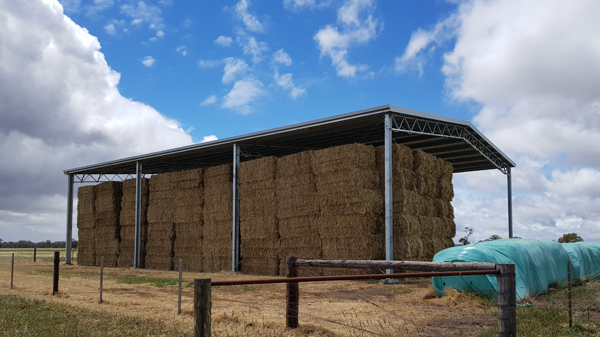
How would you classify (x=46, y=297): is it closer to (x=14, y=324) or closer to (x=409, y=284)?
(x=14, y=324)

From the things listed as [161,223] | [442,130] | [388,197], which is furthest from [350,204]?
[161,223]

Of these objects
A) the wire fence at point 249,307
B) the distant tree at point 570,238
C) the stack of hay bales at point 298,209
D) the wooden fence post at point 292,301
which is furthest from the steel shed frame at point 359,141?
the distant tree at point 570,238

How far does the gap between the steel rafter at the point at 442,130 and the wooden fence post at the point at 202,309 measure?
1223cm

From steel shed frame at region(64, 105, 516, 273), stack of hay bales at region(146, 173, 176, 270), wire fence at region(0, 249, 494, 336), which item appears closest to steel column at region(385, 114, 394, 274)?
steel shed frame at region(64, 105, 516, 273)

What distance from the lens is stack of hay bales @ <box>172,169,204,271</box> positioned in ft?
74.3

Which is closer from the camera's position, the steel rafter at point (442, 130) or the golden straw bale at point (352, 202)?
the golden straw bale at point (352, 202)

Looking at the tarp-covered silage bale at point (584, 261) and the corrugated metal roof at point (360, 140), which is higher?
the corrugated metal roof at point (360, 140)

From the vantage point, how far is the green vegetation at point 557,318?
7340mm

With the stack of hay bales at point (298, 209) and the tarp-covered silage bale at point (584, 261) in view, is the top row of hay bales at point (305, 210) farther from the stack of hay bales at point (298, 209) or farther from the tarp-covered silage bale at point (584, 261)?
the tarp-covered silage bale at point (584, 261)

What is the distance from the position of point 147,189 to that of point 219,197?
6315 millimetres

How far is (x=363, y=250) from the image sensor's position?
1628 cm

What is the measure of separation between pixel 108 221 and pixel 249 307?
67.7 ft

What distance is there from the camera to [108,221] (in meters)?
27.9

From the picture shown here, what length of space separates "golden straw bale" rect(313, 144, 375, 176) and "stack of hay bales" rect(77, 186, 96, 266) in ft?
56.7
